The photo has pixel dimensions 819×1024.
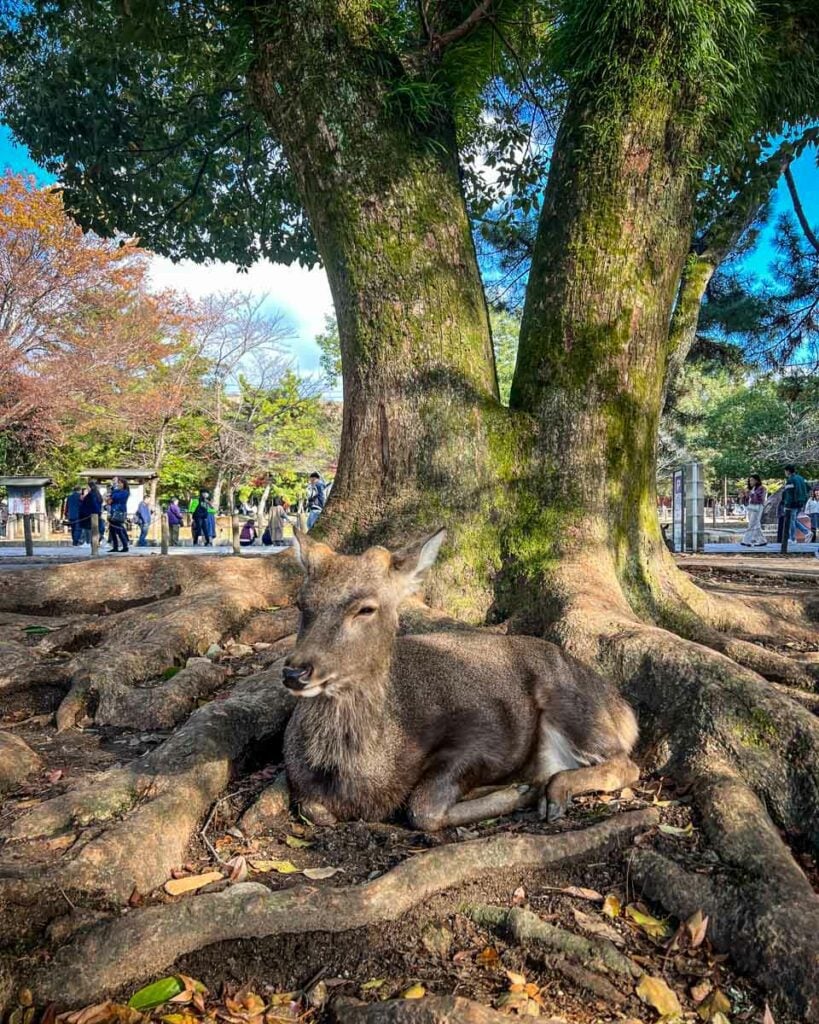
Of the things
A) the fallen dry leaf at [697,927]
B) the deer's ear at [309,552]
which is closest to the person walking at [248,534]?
the deer's ear at [309,552]

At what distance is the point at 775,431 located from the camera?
46.6 metres

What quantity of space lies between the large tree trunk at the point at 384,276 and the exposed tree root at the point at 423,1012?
12.5 ft

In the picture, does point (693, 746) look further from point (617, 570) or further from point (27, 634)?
point (27, 634)

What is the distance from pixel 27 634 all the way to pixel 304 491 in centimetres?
3552

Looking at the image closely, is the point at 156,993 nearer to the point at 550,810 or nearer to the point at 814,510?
the point at 550,810

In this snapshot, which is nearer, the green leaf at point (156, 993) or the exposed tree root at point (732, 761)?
the green leaf at point (156, 993)

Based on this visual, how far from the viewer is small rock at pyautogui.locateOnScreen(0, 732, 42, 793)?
414 cm

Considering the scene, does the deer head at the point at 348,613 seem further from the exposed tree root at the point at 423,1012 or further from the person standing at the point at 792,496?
the person standing at the point at 792,496

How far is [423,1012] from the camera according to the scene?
2.33 meters

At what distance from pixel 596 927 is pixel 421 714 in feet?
5.16

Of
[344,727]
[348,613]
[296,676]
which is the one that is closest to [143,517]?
[344,727]

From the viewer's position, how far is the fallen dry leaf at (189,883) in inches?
125

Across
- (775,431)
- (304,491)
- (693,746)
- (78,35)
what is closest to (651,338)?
(693,746)

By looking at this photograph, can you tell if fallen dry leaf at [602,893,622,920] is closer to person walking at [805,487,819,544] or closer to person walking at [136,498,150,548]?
person walking at [805,487,819,544]
